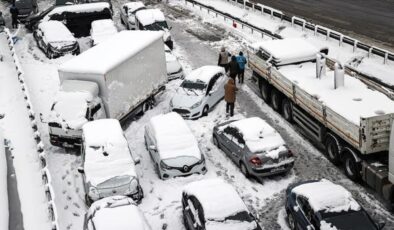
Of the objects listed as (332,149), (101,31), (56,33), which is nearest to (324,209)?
(332,149)

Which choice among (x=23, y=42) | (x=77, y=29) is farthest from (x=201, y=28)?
(x=23, y=42)

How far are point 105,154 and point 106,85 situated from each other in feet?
13.8

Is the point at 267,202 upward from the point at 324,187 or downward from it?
downward

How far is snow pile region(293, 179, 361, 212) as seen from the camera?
14.2m

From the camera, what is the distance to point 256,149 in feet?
58.6

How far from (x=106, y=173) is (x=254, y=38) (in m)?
18.7

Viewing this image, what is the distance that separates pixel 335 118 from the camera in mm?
17750

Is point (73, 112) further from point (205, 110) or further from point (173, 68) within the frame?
point (173, 68)

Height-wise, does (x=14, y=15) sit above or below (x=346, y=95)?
above

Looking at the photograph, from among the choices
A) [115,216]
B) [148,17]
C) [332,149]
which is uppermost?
[148,17]

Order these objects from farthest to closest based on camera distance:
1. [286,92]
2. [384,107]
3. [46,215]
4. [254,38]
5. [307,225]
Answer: [254,38] → [286,92] → [384,107] → [46,215] → [307,225]

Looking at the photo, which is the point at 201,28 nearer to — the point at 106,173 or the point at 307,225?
the point at 106,173

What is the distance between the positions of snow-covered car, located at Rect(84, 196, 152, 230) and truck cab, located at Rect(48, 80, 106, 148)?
615 cm

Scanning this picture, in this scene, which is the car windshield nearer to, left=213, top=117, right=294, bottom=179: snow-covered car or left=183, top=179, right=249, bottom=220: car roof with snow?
left=183, top=179, right=249, bottom=220: car roof with snow
